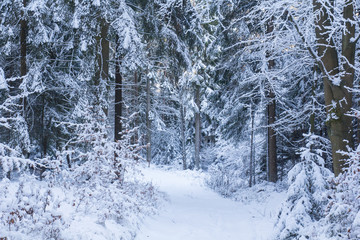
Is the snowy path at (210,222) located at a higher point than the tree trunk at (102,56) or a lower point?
lower

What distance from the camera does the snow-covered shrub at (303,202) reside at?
18.1 ft

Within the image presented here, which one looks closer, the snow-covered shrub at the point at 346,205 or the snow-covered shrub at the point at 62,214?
the snow-covered shrub at the point at 62,214

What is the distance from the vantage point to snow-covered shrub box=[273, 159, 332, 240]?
5.53m

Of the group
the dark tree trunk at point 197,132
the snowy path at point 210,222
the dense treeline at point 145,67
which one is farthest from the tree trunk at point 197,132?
the snowy path at point 210,222

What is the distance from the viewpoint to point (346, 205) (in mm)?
3920

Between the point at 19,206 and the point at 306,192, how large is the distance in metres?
4.89

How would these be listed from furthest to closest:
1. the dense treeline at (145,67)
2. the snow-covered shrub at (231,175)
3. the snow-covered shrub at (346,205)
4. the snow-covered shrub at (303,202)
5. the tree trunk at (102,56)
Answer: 1. the snow-covered shrub at (231,175)
2. the tree trunk at (102,56)
3. the dense treeline at (145,67)
4. the snow-covered shrub at (303,202)
5. the snow-covered shrub at (346,205)

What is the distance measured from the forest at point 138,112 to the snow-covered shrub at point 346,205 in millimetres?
21

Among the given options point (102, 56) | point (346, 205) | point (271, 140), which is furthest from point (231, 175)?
point (346, 205)

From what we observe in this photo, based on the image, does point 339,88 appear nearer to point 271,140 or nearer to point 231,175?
point 271,140

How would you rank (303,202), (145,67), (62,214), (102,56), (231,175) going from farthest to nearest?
1. (231,175)
2. (102,56)
3. (145,67)
4. (303,202)
5. (62,214)

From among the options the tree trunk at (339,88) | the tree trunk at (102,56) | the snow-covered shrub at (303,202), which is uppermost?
the tree trunk at (102,56)

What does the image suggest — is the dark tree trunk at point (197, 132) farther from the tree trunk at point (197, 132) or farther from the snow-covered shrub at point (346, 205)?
the snow-covered shrub at point (346, 205)

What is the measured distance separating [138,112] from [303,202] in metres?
3.69
